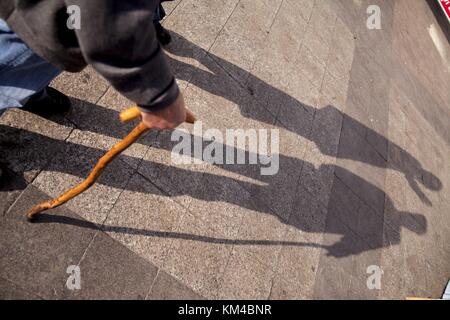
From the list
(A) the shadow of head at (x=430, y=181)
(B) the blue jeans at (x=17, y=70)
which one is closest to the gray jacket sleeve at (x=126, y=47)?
(B) the blue jeans at (x=17, y=70)

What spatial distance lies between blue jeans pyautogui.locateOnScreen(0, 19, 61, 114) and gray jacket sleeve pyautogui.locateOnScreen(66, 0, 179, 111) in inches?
23.6

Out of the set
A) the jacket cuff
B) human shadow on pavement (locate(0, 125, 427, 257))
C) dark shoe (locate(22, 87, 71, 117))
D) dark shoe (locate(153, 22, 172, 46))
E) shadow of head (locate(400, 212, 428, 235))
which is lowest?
shadow of head (locate(400, 212, 428, 235))

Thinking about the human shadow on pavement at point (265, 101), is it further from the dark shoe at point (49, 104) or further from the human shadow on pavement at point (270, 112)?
the dark shoe at point (49, 104)

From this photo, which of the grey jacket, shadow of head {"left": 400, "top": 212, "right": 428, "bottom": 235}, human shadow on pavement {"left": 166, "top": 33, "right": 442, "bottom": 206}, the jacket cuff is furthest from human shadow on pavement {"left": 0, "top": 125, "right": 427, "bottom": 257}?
the jacket cuff

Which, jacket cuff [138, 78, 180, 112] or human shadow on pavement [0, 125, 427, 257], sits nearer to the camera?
jacket cuff [138, 78, 180, 112]

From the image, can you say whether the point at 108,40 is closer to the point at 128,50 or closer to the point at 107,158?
the point at 128,50

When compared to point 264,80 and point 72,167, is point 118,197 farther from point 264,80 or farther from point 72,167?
point 264,80

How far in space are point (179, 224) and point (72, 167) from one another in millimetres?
1038

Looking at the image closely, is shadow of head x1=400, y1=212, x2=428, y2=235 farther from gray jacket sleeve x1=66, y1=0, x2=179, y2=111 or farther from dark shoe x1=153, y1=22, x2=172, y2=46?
gray jacket sleeve x1=66, y1=0, x2=179, y2=111

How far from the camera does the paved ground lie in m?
2.52

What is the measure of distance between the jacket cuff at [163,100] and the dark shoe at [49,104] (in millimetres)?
1342

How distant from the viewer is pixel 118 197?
9.02 ft

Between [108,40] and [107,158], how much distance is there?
87 cm
